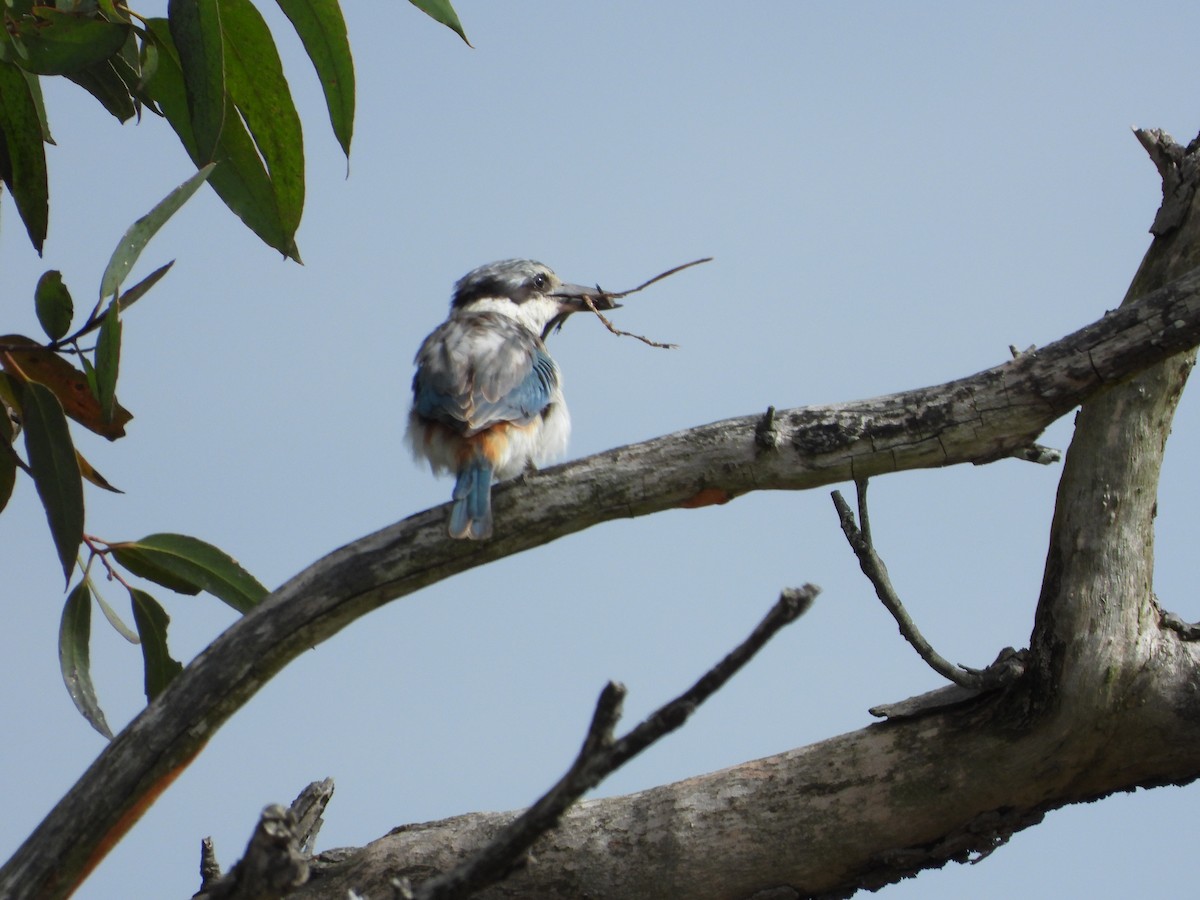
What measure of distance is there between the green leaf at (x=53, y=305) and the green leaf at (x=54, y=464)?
174 mm

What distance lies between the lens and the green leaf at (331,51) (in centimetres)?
348

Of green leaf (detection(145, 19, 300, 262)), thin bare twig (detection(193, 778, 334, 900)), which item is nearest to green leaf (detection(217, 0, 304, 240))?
green leaf (detection(145, 19, 300, 262))

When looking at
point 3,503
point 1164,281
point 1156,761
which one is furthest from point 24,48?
point 1156,761

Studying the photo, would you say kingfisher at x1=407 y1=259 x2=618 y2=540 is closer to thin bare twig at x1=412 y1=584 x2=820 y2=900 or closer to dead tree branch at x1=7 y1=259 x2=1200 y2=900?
dead tree branch at x1=7 y1=259 x2=1200 y2=900

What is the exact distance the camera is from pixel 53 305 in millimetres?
3211

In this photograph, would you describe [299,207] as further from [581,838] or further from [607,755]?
[607,755]

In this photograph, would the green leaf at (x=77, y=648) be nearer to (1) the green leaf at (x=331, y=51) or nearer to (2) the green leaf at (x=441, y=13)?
(1) the green leaf at (x=331, y=51)

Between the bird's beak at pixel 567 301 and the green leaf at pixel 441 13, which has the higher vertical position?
the bird's beak at pixel 567 301

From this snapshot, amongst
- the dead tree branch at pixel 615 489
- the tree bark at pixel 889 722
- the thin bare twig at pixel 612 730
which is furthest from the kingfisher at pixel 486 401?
the thin bare twig at pixel 612 730

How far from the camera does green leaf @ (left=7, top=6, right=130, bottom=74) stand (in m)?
3.17

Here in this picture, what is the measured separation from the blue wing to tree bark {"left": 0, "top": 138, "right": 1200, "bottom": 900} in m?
0.90

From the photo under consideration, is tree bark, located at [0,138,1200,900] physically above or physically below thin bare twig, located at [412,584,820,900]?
above

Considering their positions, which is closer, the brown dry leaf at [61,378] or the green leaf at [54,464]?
the green leaf at [54,464]

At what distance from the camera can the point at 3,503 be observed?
3.43m
